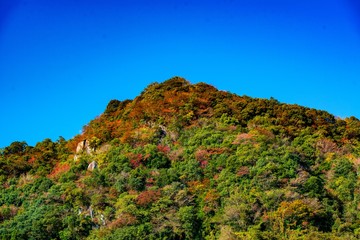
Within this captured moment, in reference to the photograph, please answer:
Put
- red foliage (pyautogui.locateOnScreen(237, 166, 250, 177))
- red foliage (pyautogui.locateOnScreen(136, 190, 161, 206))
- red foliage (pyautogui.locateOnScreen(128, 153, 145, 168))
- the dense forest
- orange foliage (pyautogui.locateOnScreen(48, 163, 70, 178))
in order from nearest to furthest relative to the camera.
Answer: the dense forest
red foliage (pyautogui.locateOnScreen(136, 190, 161, 206))
red foliage (pyautogui.locateOnScreen(237, 166, 250, 177))
red foliage (pyautogui.locateOnScreen(128, 153, 145, 168))
orange foliage (pyautogui.locateOnScreen(48, 163, 70, 178))

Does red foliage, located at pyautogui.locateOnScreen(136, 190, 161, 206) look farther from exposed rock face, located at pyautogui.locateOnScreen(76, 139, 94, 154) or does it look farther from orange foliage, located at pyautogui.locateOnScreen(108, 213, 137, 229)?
exposed rock face, located at pyautogui.locateOnScreen(76, 139, 94, 154)

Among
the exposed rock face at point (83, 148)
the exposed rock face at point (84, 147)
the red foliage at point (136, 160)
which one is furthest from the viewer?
the exposed rock face at point (84, 147)

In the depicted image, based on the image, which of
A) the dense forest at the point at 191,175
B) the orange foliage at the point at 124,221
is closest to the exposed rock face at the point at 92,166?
the dense forest at the point at 191,175

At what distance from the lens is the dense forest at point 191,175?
2936cm

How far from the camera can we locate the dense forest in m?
29.4

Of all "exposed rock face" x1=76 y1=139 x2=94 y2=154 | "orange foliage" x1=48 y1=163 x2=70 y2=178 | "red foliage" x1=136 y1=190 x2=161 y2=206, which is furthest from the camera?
"exposed rock face" x1=76 y1=139 x2=94 y2=154

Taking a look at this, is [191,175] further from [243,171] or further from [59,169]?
[59,169]

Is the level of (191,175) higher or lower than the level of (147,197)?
higher

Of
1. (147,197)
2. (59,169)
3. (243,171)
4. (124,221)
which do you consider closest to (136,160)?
(147,197)

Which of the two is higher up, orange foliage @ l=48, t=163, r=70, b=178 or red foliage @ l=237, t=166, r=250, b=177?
orange foliage @ l=48, t=163, r=70, b=178

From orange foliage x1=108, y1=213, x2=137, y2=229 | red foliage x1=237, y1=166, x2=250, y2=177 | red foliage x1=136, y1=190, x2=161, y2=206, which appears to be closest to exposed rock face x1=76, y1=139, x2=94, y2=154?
red foliage x1=136, y1=190, x2=161, y2=206

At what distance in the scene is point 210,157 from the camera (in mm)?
36031

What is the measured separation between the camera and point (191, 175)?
113 ft

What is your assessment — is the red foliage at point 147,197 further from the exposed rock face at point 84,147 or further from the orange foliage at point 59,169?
the exposed rock face at point 84,147
